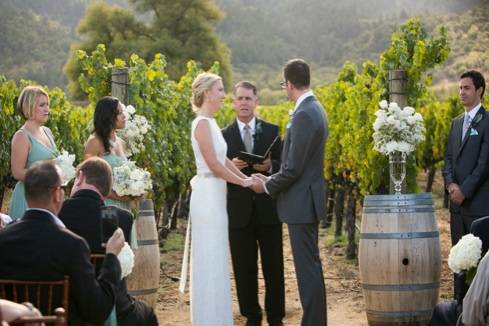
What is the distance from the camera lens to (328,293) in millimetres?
9047

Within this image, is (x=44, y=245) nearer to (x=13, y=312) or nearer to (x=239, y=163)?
(x=13, y=312)

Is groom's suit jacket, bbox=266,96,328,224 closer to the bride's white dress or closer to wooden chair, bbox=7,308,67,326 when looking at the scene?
the bride's white dress

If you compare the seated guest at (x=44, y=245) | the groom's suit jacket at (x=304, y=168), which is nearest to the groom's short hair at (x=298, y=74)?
the groom's suit jacket at (x=304, y=168)

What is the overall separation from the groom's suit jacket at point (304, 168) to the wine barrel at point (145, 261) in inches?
44.5

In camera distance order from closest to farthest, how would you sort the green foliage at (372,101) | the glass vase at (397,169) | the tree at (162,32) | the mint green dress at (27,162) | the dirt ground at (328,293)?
the mint green dress at (27,162) < the glass vase at (397,169) < the dirt ground at (328,293) < the green foliage at (372,101) < the tree at (162,32)

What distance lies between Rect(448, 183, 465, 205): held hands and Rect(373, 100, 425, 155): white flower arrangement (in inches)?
18.3

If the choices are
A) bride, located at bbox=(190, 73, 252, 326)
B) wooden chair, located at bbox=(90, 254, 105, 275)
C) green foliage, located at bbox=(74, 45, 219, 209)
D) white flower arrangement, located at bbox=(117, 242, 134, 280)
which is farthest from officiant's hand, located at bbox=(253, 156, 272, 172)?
wooden chair, located at bbox=(90, 254, 105, 275)

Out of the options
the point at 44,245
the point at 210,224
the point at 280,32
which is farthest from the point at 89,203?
the point at 280,32

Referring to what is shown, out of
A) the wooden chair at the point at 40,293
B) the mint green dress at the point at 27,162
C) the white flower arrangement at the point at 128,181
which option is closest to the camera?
the wooden chair at the point at 40,293

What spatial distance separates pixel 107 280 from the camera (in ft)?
13.5

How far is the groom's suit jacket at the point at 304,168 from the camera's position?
602 centimetres

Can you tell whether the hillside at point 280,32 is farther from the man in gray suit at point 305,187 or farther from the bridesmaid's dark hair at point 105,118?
the bridesmaid's dark hair at point 105,118

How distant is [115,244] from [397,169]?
3812mm

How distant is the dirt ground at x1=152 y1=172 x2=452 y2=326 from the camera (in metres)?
7.79
